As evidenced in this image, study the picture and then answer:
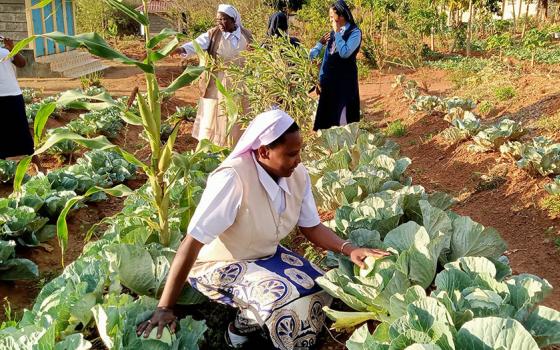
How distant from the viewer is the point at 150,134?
2896mm

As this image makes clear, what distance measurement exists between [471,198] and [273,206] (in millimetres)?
2830

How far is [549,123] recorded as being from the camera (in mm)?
6168

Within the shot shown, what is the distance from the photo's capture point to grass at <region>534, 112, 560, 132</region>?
598 centimetres

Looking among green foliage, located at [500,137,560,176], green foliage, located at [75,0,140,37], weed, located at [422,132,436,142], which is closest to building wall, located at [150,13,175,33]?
green foliage, located at [75,0,140,37]

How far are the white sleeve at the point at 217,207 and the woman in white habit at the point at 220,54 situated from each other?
2867 mm

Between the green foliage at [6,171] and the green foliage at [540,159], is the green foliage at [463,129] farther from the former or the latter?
the green foliage at [6,171]

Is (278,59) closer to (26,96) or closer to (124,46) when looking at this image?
(26,96)

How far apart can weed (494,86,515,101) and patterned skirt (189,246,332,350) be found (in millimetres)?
6581

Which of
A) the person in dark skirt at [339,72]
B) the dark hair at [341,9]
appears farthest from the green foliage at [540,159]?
the dark hair at [341,9]

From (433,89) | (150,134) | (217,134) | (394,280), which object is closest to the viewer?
(394,280)

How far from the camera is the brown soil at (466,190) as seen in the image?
3.61 metres

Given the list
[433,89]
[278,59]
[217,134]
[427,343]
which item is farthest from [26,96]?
[427,343]

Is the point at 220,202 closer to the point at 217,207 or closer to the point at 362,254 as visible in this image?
the point at 217,207

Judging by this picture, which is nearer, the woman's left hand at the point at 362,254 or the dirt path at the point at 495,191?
the woman's left hand at the point at 362,254
